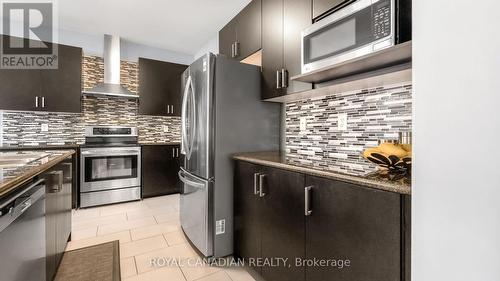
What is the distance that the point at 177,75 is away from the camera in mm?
3971

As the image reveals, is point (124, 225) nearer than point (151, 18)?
Yes

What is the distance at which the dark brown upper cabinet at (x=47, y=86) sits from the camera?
9.60 feet

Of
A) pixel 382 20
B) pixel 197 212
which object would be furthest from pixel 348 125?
pixel 197 212

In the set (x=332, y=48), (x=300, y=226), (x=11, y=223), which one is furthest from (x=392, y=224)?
(x=11, y=223)

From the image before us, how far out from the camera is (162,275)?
1746mm

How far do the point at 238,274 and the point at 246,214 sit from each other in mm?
477

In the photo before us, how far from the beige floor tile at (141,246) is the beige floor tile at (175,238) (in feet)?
0.16

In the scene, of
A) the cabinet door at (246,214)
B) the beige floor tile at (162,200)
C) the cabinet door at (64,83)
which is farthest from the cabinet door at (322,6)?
the cabinet door at (64,83)

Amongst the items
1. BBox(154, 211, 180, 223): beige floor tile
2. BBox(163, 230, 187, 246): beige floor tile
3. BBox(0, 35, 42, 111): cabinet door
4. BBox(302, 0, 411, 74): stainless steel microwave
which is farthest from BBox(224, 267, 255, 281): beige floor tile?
BBox(0, 35, 42, 111): cabinet door

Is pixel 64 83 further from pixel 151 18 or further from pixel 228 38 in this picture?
pixel 228 38

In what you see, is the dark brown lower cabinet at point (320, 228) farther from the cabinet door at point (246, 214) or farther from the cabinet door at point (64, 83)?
the cabinet door at point (64, 83)

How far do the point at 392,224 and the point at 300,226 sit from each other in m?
0.51

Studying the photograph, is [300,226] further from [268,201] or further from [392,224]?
[392,224]

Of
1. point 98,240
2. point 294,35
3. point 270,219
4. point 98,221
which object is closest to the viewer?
point 270,219
